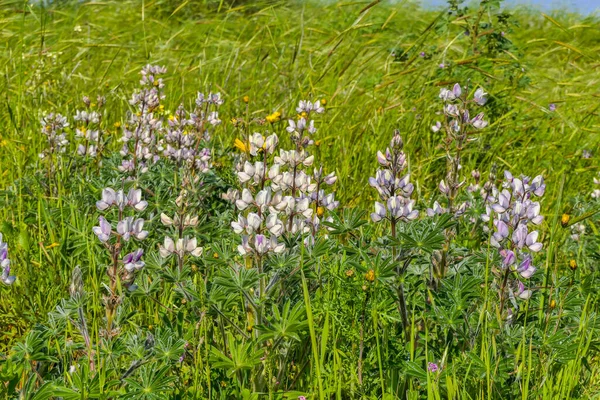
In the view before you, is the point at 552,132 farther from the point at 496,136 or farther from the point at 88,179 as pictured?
the point at 88,179

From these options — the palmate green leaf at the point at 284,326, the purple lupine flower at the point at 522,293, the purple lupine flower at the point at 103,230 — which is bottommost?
the palmate green leaf at the point at 284,326

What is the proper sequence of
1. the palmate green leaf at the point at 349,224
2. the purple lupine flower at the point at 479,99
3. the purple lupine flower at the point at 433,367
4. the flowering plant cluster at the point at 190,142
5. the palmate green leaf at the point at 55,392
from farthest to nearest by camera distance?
1. the flowering plant cluster at the point at 190,142
2. the purple lupine flower at the point at 479,99
3. the palmate green leaf at the point at 349,224
4. the purple lupine flower at the point at 433,367
5. the palmate green leaf at the point at 55,392

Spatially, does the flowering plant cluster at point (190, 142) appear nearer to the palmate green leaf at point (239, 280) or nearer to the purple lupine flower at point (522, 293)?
the palmate green leaf at point (239, 280)

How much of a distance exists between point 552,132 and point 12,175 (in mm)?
3483

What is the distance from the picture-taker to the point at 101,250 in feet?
7.89

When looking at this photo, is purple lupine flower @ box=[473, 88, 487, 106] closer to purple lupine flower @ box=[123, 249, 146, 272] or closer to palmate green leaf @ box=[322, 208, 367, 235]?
palmate green leaf @ box=[322, 208, 367, 235]

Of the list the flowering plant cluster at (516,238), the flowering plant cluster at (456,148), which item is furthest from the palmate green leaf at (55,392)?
the flowering plant cluster at (456,148)

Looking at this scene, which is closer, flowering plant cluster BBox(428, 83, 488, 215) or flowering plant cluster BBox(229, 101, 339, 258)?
flowering plant cluster BBox(229, 101, 339, 258)

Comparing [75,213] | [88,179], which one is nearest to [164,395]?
[75,213]

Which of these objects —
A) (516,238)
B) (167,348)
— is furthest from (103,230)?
(516,238)

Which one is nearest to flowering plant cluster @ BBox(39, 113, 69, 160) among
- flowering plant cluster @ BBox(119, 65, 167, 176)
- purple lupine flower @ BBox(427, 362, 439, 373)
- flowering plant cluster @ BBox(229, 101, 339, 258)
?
flowering plant cluster @ BBox(119, 65, 167, 176)

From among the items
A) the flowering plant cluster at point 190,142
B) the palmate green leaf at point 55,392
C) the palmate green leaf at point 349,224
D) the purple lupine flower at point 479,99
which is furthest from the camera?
the flowering plant cluster at point 190,142

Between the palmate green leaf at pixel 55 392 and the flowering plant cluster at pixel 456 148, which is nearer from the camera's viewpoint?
the palmate green leaf at pixel 55 392

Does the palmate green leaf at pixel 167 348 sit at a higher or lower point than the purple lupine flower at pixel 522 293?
lower
